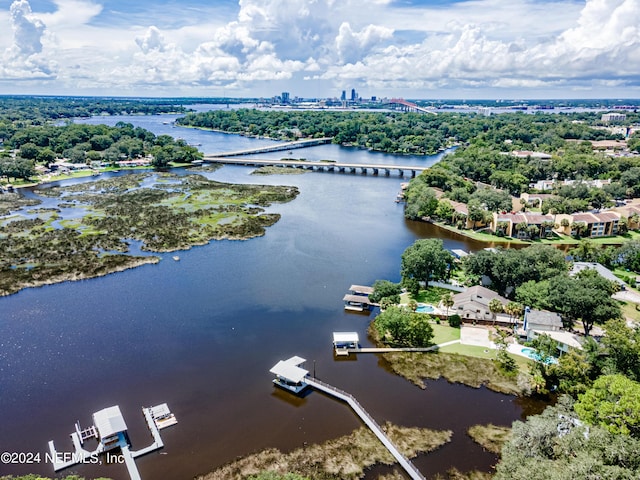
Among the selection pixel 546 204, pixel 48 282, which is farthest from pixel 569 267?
pixel 48 282

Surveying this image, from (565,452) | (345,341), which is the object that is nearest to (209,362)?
(345,341)

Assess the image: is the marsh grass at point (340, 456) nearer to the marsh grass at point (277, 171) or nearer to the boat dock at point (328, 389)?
the boat dock at point (328, 389)

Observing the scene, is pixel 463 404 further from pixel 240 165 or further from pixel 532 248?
pixel 240 165

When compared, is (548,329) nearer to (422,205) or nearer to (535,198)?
(422,205)

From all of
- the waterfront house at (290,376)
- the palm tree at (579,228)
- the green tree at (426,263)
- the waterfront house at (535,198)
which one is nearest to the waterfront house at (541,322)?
the green tree at (426,263)

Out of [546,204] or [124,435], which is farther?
[546,204]
